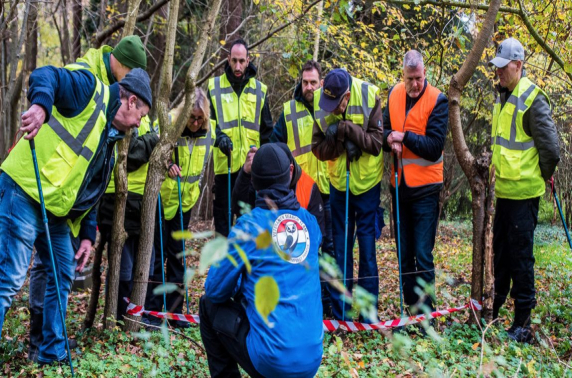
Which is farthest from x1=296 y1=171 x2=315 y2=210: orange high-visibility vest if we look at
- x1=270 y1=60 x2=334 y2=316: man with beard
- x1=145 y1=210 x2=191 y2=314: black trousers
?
x1=145 y1=210 x2=191 y2=314: black trousers

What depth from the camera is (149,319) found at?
5078 mm

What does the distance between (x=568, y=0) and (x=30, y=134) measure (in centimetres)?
620

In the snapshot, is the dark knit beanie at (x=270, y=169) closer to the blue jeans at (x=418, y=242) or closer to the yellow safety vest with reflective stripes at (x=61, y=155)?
the yellow safety vest with reflective stripes at (x=61, y=155)

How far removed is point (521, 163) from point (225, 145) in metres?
2.90

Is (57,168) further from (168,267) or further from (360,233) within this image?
(360,233)

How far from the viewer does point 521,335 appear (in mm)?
4582

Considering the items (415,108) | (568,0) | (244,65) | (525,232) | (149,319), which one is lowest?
(149,319)

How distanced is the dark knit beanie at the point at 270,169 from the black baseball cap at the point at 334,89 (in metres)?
1.90

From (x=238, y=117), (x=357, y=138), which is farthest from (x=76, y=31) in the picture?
(x=357, y=138)

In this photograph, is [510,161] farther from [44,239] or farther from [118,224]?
[44,239]

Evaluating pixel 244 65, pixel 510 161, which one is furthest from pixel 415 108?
pixel 244 65

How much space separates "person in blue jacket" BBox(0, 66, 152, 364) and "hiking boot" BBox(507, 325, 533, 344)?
367 centimetres

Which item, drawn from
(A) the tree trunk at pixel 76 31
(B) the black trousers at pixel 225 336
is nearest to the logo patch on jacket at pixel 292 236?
(B) the black trousers at pixel 225 336

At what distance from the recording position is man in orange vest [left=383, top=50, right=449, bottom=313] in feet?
15.6
